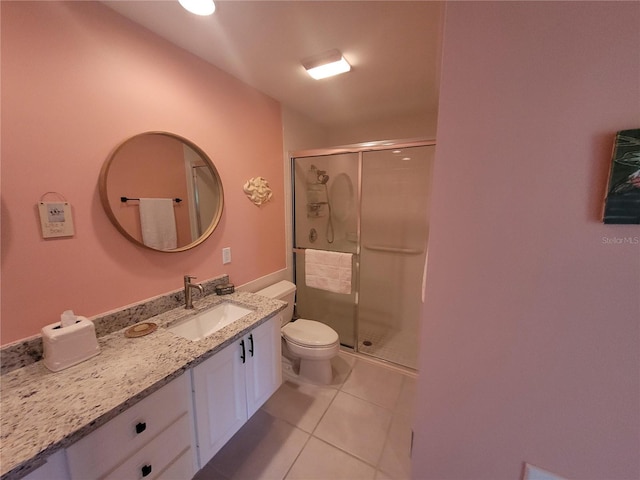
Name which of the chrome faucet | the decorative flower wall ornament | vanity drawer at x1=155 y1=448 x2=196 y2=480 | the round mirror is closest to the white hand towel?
the round mirror

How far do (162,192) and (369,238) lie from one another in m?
1.78

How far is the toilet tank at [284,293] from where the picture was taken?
2.04 metres

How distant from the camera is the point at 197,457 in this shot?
3.58 feet

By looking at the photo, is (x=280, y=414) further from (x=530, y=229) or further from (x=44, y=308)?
(x=530, y=229)

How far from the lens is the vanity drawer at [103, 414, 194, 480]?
85 cm

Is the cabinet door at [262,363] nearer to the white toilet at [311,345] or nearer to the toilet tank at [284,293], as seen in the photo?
the white toilet at [311,345]

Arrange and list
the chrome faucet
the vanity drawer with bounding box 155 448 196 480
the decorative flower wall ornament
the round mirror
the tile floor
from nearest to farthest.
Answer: the vanity drawer with bounding box 155 448 196 480 < the round mirror < the tile floor < the chrome faucet < the decorative flower wall ornament

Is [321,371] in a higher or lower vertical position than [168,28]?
lower

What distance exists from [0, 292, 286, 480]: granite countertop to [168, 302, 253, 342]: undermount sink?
0.46ft

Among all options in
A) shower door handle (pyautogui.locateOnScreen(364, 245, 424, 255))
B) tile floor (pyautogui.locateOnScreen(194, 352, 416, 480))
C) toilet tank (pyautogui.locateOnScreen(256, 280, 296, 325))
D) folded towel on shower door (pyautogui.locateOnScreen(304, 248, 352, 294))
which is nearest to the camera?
tile floor (pyautogui.locateOnScreen(194, 352, 416, 480))

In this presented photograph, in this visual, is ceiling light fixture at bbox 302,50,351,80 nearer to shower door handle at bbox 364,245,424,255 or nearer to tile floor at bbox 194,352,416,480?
shower door handle at bbox 364,245,424,255

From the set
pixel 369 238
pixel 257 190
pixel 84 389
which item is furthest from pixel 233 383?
pixel 369 238

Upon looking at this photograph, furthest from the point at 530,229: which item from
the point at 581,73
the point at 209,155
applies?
the point at 209,155

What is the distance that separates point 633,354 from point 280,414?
5.82ft
